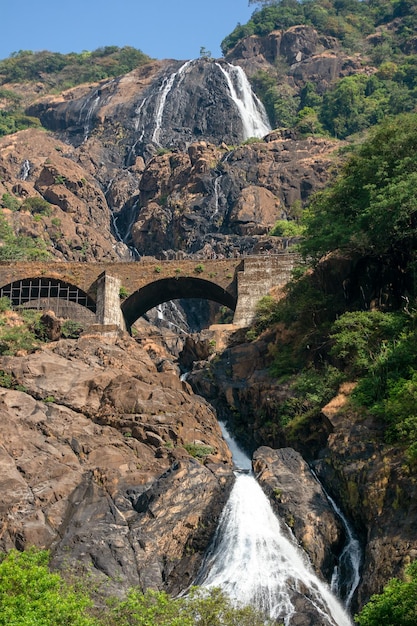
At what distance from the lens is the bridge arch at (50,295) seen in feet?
178

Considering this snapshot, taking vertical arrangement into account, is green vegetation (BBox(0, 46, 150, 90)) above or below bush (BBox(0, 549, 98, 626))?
above

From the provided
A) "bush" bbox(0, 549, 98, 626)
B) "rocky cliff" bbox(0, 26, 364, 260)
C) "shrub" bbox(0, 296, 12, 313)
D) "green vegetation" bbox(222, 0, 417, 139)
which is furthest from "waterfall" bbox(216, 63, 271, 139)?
"bush" bbox(0, 549, 98, 626)

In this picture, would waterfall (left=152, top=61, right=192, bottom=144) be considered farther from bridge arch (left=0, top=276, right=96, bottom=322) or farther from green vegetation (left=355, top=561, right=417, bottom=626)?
green vegetation (left=355, top=561, right=417, bottom=626)

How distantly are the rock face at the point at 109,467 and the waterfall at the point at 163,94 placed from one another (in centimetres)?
7071

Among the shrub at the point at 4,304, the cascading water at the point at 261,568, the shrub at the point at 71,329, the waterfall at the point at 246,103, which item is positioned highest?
the waterfall at the point at 246,103

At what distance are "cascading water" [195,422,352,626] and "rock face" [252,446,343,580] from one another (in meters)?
0.37

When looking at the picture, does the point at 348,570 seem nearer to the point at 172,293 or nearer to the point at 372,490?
the point at 372,490

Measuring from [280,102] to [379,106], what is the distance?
14.0 m

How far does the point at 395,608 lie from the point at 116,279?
126ft

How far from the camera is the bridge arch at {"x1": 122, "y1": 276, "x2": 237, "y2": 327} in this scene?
54.6 metres

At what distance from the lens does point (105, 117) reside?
367 ft

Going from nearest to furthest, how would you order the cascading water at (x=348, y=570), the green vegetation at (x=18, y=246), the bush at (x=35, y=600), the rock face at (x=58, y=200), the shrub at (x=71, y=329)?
the bush at (x=35, y=600) < the cascading water at (x=348, y=570) < the shrub at (x=71, y=329) < the green vegetation at (x=18, y=246) < the rock face at (x=58, y=200)

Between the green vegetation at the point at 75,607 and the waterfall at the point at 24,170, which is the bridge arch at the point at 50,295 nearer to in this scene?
the green vegetation at the point at 75,607

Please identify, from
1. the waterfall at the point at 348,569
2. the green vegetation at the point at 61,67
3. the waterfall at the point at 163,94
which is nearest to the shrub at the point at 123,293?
the waterfall at the point at 348,569
